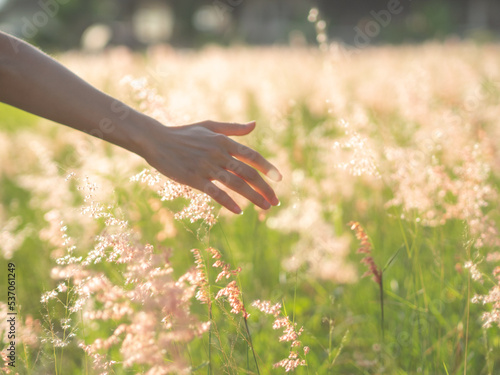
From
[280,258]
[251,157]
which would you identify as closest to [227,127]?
[251,157]

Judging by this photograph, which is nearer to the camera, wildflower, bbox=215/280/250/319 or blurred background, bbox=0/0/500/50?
wildflower, bbox=215/280/250/319

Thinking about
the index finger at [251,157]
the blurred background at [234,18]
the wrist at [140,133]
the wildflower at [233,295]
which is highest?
the blurred background at [234,18]

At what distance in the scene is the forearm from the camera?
3.88 ft

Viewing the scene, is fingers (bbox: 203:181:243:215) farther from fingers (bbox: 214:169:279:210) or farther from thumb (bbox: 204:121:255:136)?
thumb (bbox: 204:121:255:136)

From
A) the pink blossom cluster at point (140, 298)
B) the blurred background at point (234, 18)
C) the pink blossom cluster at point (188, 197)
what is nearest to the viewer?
the pink blossom cluster at point (140, 298)

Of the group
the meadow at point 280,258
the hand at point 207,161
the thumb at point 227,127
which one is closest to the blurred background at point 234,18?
the meadow at point 280,258

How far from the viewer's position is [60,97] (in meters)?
1.21

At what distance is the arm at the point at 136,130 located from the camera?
1.14 m

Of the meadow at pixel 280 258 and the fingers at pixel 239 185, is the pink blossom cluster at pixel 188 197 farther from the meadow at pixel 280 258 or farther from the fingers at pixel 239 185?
the fingers at pixel 239 185

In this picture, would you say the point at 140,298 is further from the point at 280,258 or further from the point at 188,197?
the point at 280,258

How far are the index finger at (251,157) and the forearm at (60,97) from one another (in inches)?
8.9

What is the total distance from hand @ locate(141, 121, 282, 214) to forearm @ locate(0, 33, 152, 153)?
64 mm

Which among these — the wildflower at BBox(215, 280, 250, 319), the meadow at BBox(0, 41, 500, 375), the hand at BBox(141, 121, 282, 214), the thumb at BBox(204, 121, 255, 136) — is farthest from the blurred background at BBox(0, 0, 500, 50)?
the wildflower at BBox(215, 280, 250, 319)

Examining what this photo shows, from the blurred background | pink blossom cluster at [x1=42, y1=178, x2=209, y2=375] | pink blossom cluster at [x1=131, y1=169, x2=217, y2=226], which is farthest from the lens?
the blurred background
